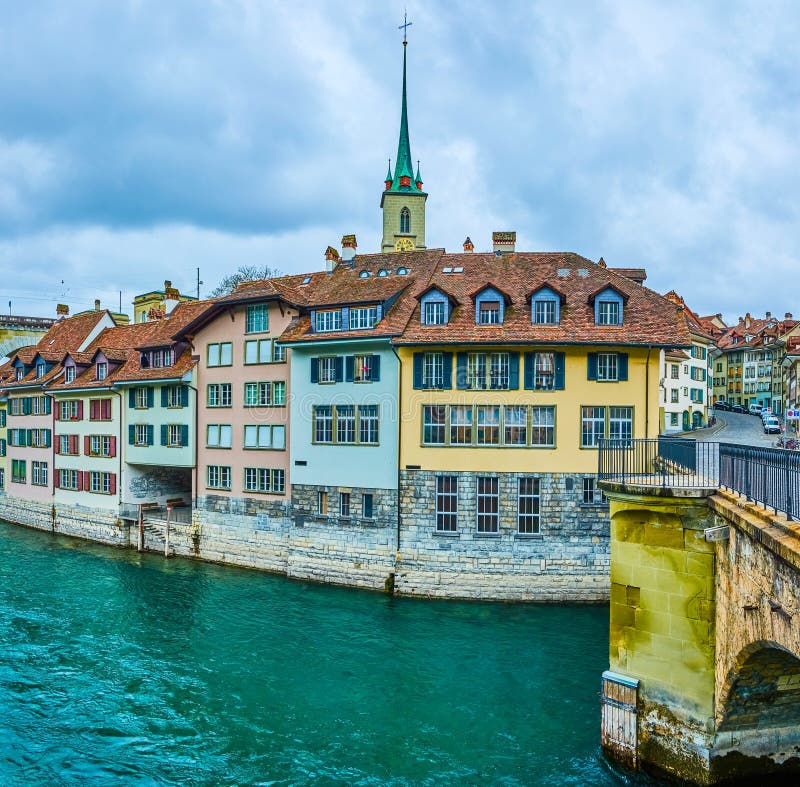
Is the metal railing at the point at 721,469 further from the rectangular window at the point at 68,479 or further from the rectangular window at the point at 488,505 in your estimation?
the rectangular window at the point at 68,479

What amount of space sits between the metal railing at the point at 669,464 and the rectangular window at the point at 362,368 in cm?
1343

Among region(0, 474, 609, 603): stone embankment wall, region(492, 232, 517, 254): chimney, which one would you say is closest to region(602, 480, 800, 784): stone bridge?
region(0, 474, 609, 603): stone embankment wall

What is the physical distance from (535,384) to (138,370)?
23.9m

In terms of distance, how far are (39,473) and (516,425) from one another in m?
34.7

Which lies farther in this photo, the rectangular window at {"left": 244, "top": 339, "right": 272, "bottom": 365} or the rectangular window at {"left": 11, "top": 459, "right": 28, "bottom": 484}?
the rectangular window at {"left": 11, "top": 459, "right": 28, "bottom": 484}

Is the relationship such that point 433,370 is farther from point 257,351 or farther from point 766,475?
point 766,475

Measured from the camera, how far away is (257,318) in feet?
114

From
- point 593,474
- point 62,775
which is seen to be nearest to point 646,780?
point 62,775

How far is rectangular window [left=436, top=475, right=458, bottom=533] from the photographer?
28.5 meters

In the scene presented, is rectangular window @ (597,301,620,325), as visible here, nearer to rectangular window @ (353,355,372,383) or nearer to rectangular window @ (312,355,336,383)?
rectangular window @ (353,355,372,383)

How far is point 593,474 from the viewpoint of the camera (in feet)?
91.4

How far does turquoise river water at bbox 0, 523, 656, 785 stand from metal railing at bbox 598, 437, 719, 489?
631 cm

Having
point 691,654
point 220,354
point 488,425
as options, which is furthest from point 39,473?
point 691,654

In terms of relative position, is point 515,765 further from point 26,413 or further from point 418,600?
point 26,413
